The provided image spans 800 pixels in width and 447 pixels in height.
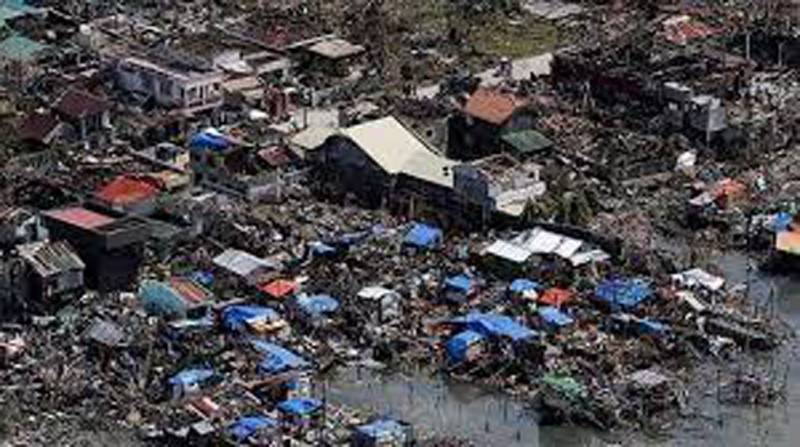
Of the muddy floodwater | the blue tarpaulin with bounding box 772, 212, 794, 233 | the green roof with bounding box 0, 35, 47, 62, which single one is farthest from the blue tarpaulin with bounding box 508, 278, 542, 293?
the green roof with bounding box 0, 35, 47, 62

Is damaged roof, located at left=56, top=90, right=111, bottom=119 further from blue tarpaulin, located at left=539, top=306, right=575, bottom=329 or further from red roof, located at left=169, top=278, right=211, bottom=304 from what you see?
blue tarpaulin, located at left=539, top=306, right=575, bottom=329

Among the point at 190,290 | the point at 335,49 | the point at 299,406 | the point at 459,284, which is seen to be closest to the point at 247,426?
the point at 299,406

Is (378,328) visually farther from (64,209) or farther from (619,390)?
(64,209)

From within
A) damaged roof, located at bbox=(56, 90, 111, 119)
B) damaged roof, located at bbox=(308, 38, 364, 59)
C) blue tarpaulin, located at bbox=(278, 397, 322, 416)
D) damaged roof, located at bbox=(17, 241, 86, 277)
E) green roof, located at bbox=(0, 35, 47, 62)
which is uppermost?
damaged roof, located at bbox=(17, 241, 86, 277)

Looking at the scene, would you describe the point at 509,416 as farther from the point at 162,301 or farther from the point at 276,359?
the point at 162,301

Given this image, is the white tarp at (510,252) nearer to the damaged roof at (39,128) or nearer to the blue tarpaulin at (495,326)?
the blue tarpaulin at (495,326)

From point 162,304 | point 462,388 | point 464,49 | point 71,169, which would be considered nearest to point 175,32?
point 464,49

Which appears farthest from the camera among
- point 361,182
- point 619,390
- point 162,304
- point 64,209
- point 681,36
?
point 681,36
